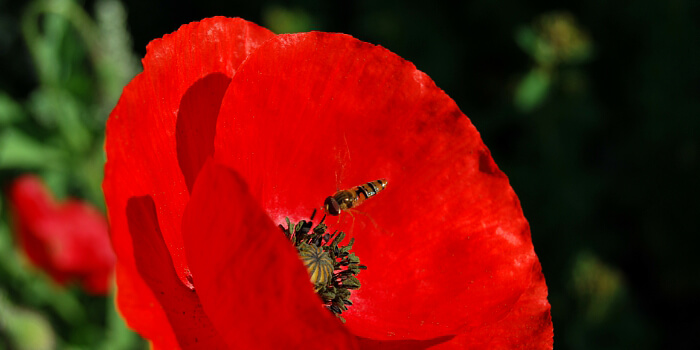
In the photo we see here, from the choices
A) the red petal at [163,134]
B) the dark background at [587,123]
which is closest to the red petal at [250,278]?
the red petal at [163,134]

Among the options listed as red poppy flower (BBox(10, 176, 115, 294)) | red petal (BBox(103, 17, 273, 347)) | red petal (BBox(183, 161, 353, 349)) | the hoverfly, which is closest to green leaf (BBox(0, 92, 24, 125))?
red poppy flower (BBox(10, 176, 115, 294))

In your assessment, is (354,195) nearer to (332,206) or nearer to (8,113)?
(332,206)

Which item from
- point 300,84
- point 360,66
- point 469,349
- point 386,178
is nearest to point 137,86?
point 300,84

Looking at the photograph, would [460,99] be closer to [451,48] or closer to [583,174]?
[451,48]

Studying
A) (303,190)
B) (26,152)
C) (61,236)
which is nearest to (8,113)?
(26,152)

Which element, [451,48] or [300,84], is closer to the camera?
[300,84]

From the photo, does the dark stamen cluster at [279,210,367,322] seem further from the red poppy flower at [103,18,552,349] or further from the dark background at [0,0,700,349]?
the dark background at [0,0,700,349]
